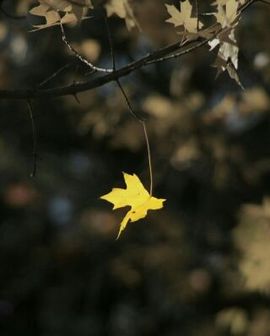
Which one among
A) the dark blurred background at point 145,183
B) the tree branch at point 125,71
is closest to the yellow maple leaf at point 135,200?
the tree branch at point 125,71

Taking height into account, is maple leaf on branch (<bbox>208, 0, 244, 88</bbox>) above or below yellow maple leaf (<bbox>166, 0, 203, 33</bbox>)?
below

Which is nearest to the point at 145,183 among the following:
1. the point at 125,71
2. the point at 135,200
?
the point at 135,200

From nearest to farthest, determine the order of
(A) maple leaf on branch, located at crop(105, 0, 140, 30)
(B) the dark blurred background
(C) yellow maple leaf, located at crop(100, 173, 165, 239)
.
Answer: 1. (A) maple leaf on branch, located at crop(105, 0, 140, 30)
2. (C) yellow maple leaf, located at crop(100, 173, 165, 239)
3. (B) the dark blurred background

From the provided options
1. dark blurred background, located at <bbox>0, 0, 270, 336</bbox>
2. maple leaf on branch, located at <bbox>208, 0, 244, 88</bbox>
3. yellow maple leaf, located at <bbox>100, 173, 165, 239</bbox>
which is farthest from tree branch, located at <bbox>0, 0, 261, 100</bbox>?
dark blurred background, located at <bbox>0, 0, 270, 336</bbox>

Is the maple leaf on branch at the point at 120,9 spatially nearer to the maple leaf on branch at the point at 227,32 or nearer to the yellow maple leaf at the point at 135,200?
the maple leaf on branch at the point at 227,32

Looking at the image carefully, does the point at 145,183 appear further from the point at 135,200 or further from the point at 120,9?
the point at 120,9

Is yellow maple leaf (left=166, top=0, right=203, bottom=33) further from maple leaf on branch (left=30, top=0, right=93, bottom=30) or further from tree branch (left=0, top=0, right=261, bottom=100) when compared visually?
maple leaf on branch (left=30, top=0, right=93, bottom=30)
